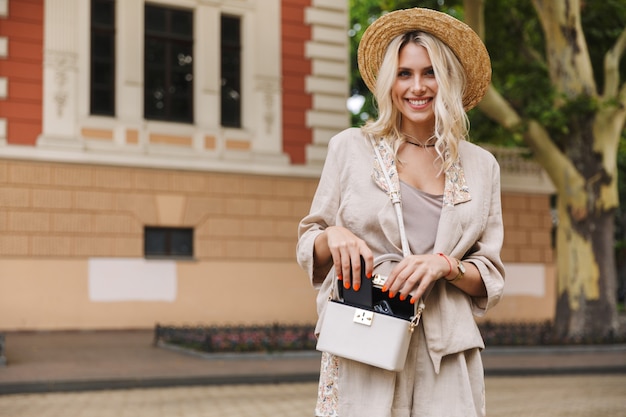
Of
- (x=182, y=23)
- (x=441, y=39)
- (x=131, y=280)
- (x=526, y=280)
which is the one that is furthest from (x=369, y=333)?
(x=526, y=280)

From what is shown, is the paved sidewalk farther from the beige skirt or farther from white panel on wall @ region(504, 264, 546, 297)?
the beige skirt

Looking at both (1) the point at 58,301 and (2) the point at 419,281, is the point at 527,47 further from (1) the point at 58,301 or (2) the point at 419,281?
(2) the point at 419,281

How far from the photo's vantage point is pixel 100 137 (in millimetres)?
18266

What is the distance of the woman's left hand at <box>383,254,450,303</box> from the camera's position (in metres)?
2.05

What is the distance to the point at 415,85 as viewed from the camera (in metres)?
2.27

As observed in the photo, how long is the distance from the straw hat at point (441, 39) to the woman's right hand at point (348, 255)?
53 cm

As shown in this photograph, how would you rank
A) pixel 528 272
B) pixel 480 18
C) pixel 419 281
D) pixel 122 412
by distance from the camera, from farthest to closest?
1. pixel 528 272
2. pixel 480 18
3. pixel 122 412
4. pixel 419 281

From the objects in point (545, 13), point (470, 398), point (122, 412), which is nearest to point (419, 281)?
point (470, 398)

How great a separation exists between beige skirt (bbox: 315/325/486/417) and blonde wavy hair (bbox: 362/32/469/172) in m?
0.47

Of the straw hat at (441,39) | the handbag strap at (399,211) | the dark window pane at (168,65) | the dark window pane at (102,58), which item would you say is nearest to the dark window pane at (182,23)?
the dark window pane at (168,65)

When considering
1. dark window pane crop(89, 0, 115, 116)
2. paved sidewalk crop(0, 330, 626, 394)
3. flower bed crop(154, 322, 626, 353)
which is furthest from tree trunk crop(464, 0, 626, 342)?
dark window pane crop(89, 0, 115, 116)

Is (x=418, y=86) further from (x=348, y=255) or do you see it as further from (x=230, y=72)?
(x=230, y=72)

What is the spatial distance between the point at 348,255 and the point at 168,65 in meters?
17.7

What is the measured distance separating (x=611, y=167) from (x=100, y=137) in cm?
979
